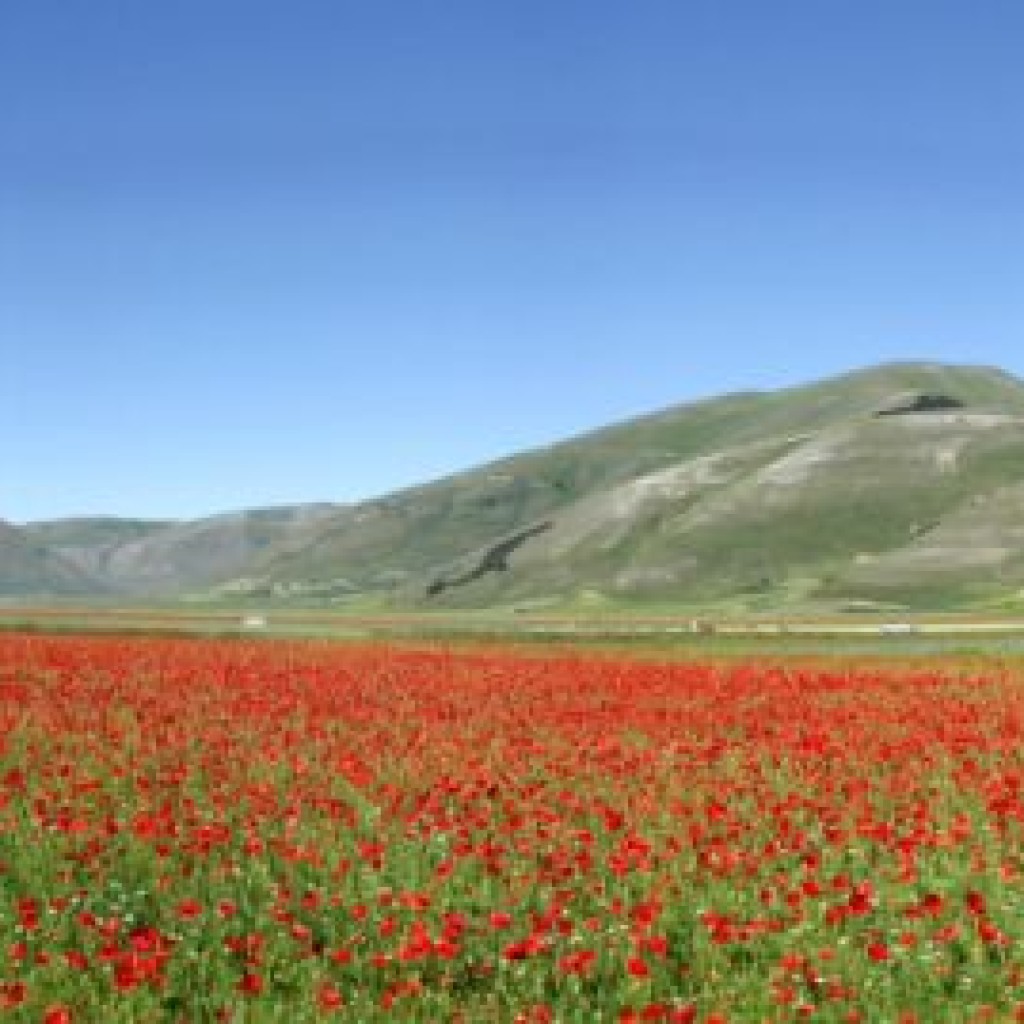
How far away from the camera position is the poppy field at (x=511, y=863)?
10023 mm

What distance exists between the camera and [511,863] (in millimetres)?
13398

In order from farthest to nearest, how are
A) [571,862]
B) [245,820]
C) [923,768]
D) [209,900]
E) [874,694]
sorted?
[874,694] → [923,768] → [245,820] → [571,862] → [209,900]

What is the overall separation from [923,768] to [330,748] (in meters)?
8.13

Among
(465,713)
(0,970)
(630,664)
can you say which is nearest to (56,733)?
(465,713)

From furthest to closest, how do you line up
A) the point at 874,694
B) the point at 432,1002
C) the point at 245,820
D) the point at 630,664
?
the point at 630,664
the point at 874,694
the point at 245,820
the point at 432,1002

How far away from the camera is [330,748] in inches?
814

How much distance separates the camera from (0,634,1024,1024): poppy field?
10.0 metres

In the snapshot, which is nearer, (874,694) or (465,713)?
(465,713)

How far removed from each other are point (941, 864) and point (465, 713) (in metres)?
11.6

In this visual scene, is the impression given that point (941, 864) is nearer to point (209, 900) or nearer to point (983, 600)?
point (209, 900)

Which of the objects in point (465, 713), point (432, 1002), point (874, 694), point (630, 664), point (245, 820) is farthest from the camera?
point (630, 664)

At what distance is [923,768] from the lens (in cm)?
1830

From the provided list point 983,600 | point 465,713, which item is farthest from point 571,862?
point 983,600

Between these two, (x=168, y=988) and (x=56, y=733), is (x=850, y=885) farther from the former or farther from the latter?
(x=56, y=733)
